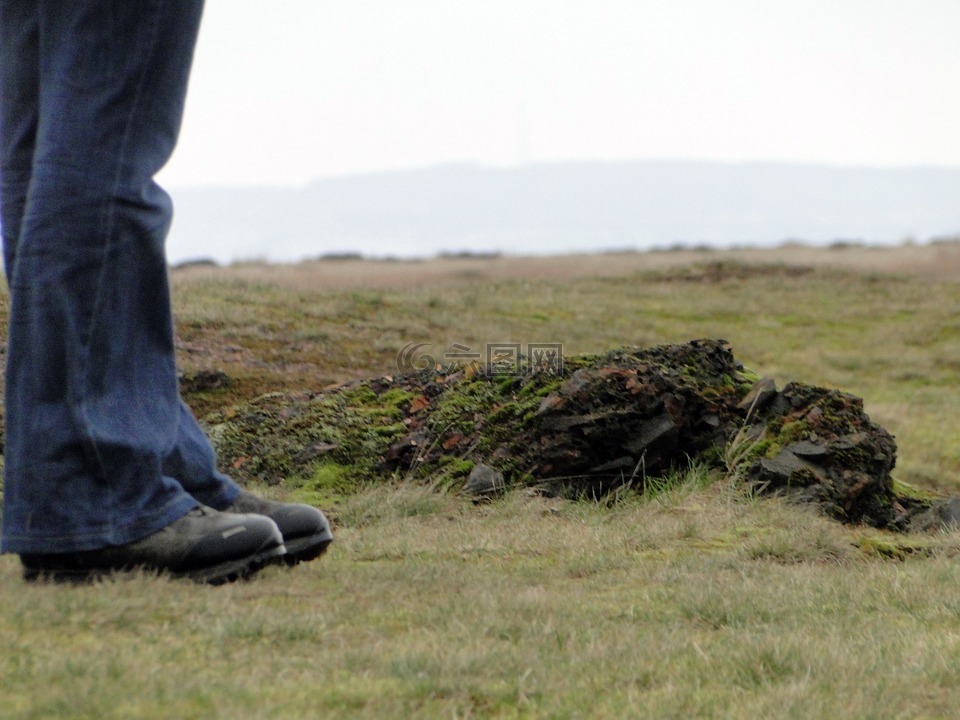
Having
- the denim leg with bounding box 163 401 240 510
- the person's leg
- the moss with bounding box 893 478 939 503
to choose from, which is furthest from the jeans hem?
the moss with bounding box 893 478 939 503

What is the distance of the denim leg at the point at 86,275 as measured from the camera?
295cm

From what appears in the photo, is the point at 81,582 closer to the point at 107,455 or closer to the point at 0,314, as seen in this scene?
the point at 107,455

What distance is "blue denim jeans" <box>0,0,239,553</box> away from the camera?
2.95 m

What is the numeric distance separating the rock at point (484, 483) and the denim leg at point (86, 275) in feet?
9.93

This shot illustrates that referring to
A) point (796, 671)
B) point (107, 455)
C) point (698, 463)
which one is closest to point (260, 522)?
point (107, 455)

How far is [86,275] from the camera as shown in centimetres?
298

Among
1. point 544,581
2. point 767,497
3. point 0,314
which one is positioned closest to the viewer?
point 544,581

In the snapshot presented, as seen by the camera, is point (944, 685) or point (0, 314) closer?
point (944, 685)

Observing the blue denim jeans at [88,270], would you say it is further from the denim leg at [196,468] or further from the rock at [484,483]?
the rock at [484,483]

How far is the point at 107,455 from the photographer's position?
9.69ft

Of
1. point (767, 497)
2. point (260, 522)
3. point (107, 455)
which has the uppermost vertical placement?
point (107, 455)

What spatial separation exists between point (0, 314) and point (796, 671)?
843 centimetres

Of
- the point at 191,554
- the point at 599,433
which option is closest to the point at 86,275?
the point at 191,554

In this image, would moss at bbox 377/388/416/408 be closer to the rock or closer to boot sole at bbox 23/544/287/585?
the rock
